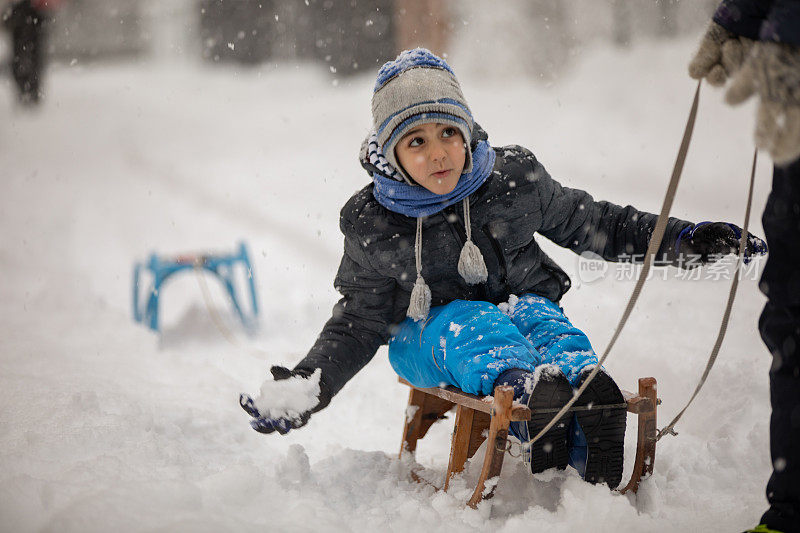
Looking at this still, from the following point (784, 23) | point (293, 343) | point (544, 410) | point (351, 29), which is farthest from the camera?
point (351, 29)

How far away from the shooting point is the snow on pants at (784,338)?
1.22 m

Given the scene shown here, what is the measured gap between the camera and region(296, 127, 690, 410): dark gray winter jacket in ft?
6.14

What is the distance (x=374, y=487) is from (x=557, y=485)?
1.67 ft

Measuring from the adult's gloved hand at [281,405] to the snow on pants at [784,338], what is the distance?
3.31 ft

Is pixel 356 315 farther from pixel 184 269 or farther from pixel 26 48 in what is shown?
pixel 26 48

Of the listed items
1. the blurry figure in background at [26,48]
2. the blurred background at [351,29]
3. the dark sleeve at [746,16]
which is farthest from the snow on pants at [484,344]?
the blurry figure in background at [26,48]

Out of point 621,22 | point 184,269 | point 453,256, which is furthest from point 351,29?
point 453,256

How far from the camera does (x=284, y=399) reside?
1685mm

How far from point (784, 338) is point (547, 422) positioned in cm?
50

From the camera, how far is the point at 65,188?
8.49 m

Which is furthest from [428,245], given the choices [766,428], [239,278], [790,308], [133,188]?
[133,188]

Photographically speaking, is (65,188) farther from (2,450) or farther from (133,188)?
(2,450)

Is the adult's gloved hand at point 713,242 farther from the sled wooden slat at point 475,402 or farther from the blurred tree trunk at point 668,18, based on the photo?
the blurred tree trunk at point 668,18

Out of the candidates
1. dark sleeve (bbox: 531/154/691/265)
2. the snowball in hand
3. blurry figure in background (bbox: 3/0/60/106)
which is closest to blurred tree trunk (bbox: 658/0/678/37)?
dark sleeve (bbox: 531/154/691/265)
